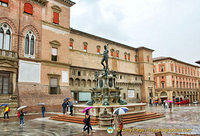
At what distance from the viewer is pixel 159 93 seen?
6362 centimetres

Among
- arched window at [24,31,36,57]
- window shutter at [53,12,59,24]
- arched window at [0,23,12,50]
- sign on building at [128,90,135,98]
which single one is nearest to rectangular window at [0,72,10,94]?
arched window at [0,23,12,50]

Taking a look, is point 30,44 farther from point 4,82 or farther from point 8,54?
point 4,82

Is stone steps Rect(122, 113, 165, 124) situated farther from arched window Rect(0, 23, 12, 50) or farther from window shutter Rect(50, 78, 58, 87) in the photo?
arched window Rect(0, 23, 12, 50)

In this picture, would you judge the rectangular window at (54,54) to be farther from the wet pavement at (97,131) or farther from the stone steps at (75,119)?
the wet pavement at (97,131)

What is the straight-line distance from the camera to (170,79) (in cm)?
6194

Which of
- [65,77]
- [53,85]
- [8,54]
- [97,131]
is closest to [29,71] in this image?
[8,54]

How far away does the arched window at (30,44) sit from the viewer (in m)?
26.2

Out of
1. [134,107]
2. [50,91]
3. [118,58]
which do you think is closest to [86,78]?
[50,91]

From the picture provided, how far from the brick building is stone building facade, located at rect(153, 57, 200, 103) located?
31.6m

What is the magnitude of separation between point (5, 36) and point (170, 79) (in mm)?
53397

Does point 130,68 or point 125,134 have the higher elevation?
point 130,68

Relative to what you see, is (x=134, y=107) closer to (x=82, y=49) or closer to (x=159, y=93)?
(x=82, y=49)

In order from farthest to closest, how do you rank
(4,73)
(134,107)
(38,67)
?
(38,67)
(4,73)
(134,107)

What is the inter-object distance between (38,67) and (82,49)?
13.6 meters
